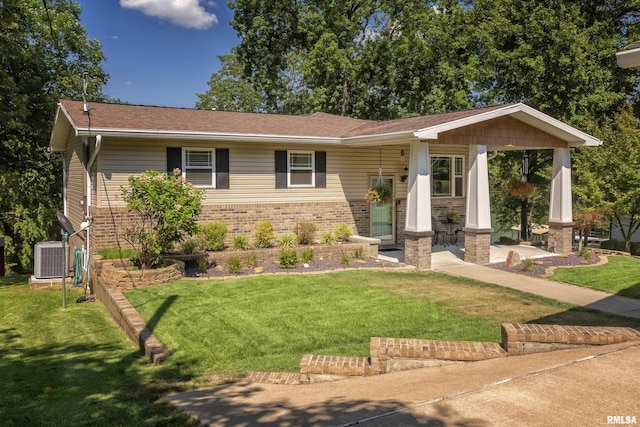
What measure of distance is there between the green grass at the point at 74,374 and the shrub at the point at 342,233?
273 inches

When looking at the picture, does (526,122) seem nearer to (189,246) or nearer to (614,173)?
(614,173)

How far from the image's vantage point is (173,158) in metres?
12.9

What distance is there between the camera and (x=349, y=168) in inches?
608

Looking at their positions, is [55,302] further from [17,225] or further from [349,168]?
[17,225]

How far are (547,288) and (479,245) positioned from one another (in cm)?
290

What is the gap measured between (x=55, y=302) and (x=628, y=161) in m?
17.4

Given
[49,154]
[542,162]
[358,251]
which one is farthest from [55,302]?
[542,162]

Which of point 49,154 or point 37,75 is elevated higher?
point 37,75

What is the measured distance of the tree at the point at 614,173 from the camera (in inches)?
641

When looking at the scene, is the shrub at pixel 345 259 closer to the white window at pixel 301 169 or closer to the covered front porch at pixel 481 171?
the covered front porch at pixel 481 171

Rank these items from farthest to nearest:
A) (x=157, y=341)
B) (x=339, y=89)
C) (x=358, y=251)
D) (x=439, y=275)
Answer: (x=339, y=89)
(x=358, y=251)
(x=439, y=275)
(x=157, y=341)

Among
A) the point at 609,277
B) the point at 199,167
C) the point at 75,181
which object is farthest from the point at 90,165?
the point at 609,277

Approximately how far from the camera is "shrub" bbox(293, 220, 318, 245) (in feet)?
46.2

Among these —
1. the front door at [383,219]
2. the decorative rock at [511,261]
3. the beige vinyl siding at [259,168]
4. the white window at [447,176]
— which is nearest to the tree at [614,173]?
the white window at [447,176]
